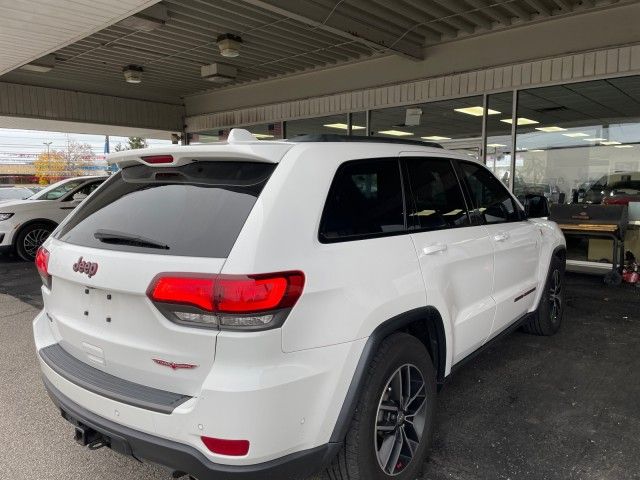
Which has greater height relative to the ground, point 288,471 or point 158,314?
point 158,314

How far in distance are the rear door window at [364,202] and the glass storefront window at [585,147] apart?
245 inches

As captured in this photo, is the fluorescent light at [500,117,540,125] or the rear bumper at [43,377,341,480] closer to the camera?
the rear bumper at [43,377,341,480]

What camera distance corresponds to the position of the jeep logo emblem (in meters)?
2.15

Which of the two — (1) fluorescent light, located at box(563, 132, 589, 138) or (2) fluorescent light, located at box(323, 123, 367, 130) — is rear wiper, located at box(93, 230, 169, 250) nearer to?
(1) fluorescent light, located at box(563, 132, 589, 138)

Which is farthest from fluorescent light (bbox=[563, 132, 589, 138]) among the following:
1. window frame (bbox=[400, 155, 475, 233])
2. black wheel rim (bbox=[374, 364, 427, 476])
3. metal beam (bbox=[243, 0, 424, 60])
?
black wheel rim (bbox=[374, 364, 427, 476])

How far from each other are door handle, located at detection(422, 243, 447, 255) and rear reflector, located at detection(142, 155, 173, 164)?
4.50ft

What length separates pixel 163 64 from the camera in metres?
10.8

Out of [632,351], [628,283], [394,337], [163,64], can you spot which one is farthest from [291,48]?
[394,337]

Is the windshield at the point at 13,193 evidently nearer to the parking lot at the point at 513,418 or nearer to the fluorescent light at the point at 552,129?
the parking lot at the point at 513,418

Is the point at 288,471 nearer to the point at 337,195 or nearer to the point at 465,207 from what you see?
the point at 337,195

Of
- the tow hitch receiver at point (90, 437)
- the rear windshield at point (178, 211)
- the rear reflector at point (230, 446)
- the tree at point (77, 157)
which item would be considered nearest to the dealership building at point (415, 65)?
the rear windshield at point (178, 211)

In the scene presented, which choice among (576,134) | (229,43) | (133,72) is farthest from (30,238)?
(576,134)

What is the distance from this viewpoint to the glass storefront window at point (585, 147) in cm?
766

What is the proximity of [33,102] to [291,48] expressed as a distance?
7256 millimetres
